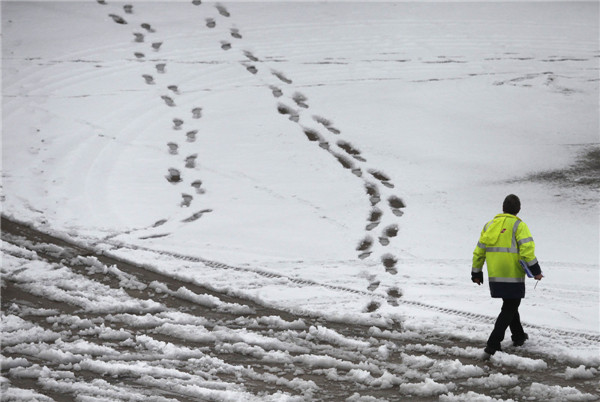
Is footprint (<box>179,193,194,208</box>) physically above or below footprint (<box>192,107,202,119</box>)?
below

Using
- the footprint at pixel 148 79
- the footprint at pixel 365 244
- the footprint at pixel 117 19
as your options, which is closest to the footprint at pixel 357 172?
the footprint at pixel 365 244

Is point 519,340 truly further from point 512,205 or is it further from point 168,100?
point 168,100

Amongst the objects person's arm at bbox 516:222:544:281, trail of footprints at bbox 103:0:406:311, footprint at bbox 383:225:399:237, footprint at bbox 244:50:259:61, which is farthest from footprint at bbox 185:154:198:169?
person's arm at bbox 516:222:544:281

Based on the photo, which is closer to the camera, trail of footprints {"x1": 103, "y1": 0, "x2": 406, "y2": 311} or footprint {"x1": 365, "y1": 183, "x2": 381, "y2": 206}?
trail of footprints {"x1": 103, "y1": 0, "x2": 406, "y2": 311}

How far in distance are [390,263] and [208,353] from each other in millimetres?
1979

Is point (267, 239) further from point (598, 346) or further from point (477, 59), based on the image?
point (477, 59)

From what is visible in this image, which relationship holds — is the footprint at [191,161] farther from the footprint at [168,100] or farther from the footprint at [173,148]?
the footprint at [168,100]

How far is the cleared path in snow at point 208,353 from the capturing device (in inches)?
171

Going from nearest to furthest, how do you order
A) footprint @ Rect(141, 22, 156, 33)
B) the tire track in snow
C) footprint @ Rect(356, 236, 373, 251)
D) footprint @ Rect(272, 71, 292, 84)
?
1. the tire track in snow
2. footprint @ Rect(356, 236, 373, 251)
3. footprint @ Rect(272, 71, 292, 84)
4. footprint @ Rect(141, 22, 156, 33)

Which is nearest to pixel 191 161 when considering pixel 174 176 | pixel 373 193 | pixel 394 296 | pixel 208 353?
pixel 174 176

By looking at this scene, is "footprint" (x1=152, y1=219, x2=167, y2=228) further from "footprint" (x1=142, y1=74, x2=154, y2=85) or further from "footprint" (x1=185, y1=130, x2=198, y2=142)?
"footprint" (x1=142, y1=74, x2=154, y2=85)

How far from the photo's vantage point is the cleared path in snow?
4.34m

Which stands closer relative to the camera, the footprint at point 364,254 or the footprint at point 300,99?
the footprint at point 364,254

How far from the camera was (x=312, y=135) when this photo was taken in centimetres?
850
